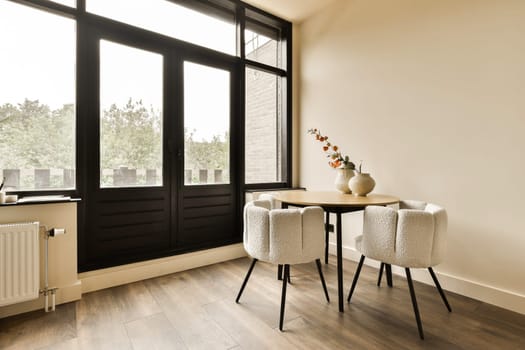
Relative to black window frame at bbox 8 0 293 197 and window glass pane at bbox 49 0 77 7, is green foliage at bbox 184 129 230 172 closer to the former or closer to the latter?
black window frame at bbox 8 0 293 197

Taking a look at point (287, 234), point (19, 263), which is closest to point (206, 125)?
point (287, 234)

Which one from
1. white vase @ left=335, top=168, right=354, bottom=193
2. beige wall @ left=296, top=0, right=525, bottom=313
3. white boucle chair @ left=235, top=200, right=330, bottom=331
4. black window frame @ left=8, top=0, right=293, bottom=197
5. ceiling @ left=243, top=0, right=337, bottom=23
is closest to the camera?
white boucle chair @ left=235, top=200, right=330, bottom=331

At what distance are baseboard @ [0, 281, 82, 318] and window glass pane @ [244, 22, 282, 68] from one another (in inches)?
108

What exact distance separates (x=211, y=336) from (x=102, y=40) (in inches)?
93.2

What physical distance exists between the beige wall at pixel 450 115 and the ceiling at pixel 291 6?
0.24m

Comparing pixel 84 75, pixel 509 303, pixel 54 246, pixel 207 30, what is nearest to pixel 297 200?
pixel 509 303

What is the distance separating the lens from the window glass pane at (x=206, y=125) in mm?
2682

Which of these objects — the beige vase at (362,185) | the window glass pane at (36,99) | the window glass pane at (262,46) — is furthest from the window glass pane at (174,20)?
the beige vase at (362,185)

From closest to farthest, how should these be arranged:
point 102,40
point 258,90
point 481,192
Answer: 1. point 481,192
2. point 102,40
3. point 258,90

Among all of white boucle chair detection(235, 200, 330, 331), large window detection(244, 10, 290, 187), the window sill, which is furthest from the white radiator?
large window detection(244, 10, 290, 187)

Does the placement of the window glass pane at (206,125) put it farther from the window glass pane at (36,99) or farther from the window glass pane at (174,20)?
the window glass pane at (36,99)

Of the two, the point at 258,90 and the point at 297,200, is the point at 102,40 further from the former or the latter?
the point at 297,200

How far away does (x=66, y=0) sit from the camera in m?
2.09

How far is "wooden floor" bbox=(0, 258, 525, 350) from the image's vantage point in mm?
1493
